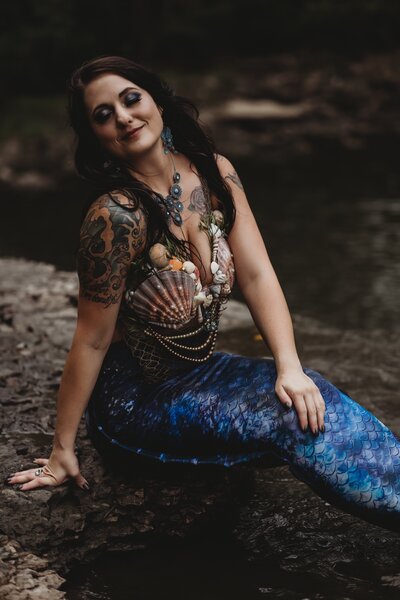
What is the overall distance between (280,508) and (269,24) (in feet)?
53.5

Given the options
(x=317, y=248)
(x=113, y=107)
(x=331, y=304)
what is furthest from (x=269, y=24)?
(x=113, y=107)

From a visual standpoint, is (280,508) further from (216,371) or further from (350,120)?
(350,120)

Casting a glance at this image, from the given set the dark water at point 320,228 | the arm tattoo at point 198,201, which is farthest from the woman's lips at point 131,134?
the dark water at point 320,228

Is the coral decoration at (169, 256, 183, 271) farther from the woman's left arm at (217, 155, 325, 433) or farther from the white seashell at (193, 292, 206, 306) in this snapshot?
the woman's left arm at (217, 155, 325, 433)

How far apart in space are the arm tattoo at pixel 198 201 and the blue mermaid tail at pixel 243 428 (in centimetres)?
45

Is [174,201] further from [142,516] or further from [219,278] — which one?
[142,516]

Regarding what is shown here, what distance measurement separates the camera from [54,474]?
237cm

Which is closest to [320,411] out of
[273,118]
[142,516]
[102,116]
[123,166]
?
[142,516]

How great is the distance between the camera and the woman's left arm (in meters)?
2.28

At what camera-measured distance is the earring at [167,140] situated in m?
2.50

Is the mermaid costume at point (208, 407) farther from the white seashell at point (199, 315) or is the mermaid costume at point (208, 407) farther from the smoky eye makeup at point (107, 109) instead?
the smoky eye makeup at point (107, 109)

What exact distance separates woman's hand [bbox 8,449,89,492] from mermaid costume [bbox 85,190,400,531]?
0.14 meters

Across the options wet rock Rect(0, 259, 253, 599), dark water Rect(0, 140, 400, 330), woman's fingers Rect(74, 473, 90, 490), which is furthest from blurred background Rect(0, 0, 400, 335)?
woman's fingers Rect(74, 473, 90, 490)

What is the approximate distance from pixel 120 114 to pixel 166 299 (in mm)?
544
